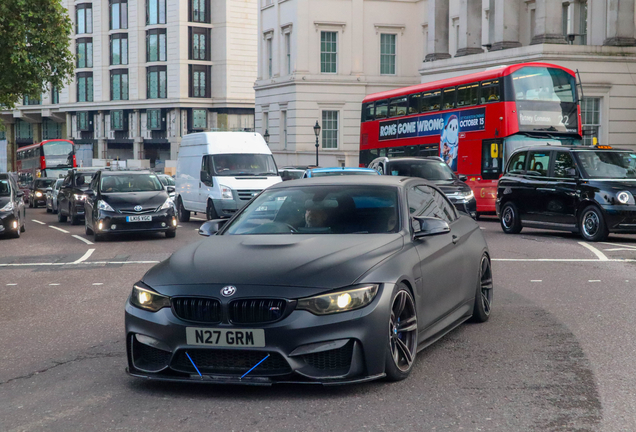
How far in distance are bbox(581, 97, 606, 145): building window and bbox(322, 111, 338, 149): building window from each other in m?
18.5

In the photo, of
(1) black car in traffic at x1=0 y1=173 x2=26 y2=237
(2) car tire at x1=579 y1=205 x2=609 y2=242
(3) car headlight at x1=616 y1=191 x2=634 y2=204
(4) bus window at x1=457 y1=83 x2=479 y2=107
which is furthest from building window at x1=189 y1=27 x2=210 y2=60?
(3) car headlight at x1=616 y1=191 x2=634 y2=204

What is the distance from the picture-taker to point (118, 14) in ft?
272

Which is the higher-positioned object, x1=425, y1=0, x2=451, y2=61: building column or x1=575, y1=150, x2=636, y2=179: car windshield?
x1=425, y1=0, x2=451, y2=61: building column

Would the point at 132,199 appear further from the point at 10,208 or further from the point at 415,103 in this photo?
the point at 415,103

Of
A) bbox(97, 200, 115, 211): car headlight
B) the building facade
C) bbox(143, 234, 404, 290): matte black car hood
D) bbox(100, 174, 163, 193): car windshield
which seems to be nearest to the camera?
bbox(143, 234, 404, 290): matte black car hood

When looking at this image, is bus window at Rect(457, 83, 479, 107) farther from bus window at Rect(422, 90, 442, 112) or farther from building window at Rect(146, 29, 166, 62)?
building window at Rect(146, 29, 166, 62)

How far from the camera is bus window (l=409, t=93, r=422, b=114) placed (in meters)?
29.2

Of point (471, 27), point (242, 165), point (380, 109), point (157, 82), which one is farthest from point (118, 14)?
point (242, 165)

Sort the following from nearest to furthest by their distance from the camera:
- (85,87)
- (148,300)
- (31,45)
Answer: (148,300) → (31,45) → (85,87)

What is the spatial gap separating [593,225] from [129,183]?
33.0 feet

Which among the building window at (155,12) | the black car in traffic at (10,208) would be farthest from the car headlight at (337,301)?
the building window at (155,12)

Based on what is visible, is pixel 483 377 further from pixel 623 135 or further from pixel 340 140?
pixel 340 140

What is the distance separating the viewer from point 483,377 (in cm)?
596

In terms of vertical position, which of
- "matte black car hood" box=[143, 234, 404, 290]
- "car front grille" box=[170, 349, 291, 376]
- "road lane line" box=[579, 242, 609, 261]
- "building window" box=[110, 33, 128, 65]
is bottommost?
"road lane line" box=[579, 242, 609, 261]
